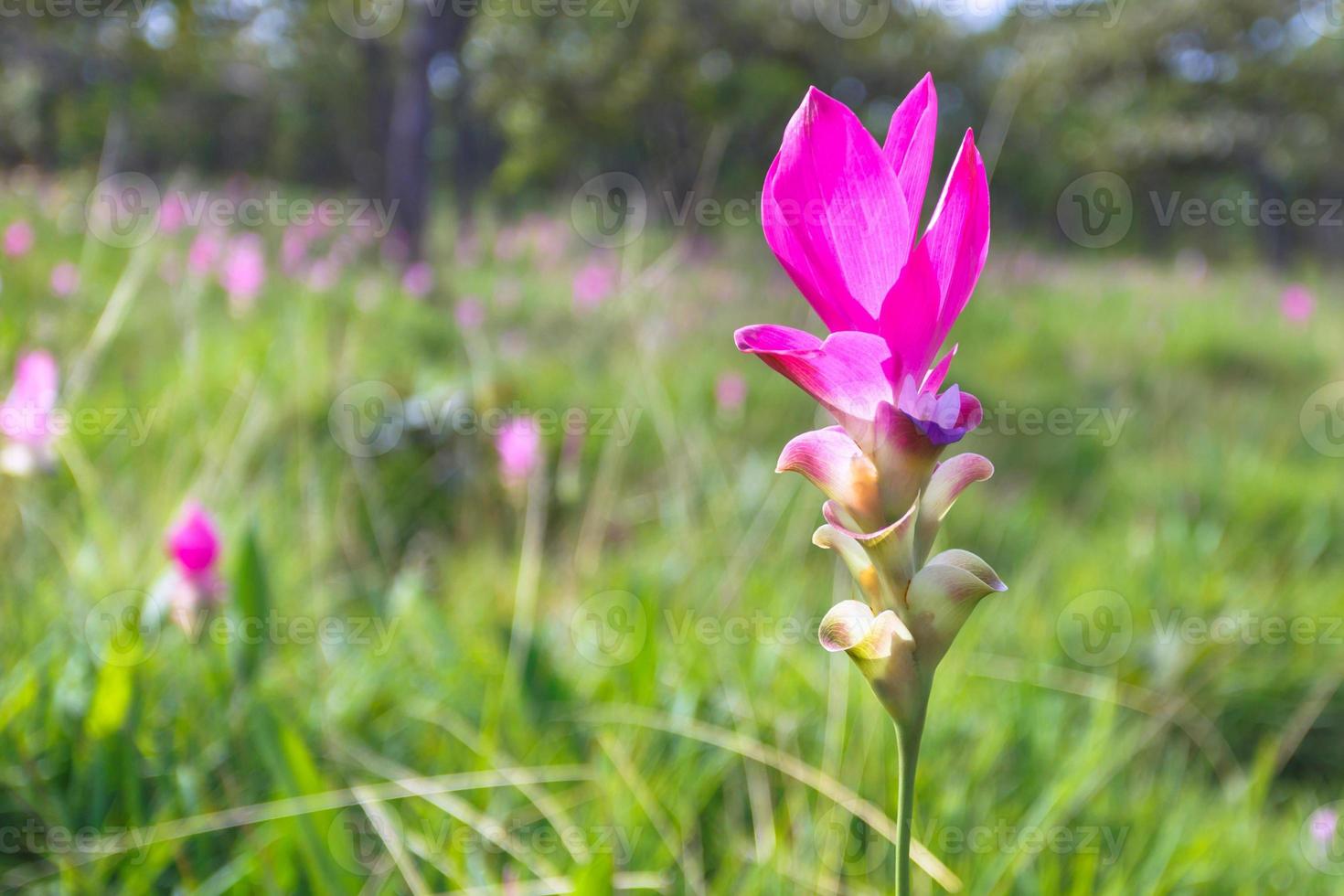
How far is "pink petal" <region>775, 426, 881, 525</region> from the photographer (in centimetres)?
51

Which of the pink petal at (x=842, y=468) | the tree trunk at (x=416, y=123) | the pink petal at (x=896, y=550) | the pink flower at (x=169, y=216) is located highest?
the tree trunk at (x=416, y=123)

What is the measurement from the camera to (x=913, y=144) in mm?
494

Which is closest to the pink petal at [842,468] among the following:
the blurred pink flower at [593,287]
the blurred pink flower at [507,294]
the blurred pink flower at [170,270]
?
the blurred pink flower at [593,287]

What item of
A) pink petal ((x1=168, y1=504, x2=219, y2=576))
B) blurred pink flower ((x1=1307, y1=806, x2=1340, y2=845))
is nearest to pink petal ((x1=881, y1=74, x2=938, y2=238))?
pink petal ((x1=168, y1=504, x2=219, y2=576))

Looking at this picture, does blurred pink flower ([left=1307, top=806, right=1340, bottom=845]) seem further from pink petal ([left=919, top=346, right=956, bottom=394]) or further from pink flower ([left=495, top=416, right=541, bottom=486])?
pink flower ([left=495, top=416, right=541, bottom=486])

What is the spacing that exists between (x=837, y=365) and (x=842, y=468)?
0.20ft

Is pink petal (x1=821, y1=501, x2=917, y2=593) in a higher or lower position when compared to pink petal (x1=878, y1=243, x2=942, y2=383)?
lower

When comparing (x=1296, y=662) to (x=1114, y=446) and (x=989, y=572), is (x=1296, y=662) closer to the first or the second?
(x=1114, y=446)

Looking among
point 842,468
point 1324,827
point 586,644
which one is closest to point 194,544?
point 586,644

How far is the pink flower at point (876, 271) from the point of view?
1.56 feet

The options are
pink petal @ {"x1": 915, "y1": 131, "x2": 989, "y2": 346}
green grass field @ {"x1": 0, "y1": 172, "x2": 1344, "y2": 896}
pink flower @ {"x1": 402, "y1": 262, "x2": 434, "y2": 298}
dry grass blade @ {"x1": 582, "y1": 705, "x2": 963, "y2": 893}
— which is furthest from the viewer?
pink flower @ {"x1": 402, "y1": 262, "x2": 434, "y2": 298}

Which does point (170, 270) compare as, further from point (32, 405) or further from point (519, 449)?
point (32, 405)

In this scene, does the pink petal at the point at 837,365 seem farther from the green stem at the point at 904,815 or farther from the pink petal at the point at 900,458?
the green stem at the point at 904,815

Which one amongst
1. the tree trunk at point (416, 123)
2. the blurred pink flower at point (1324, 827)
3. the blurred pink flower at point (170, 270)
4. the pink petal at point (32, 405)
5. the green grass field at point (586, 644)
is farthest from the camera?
the tree trunk at point (416, 123)
